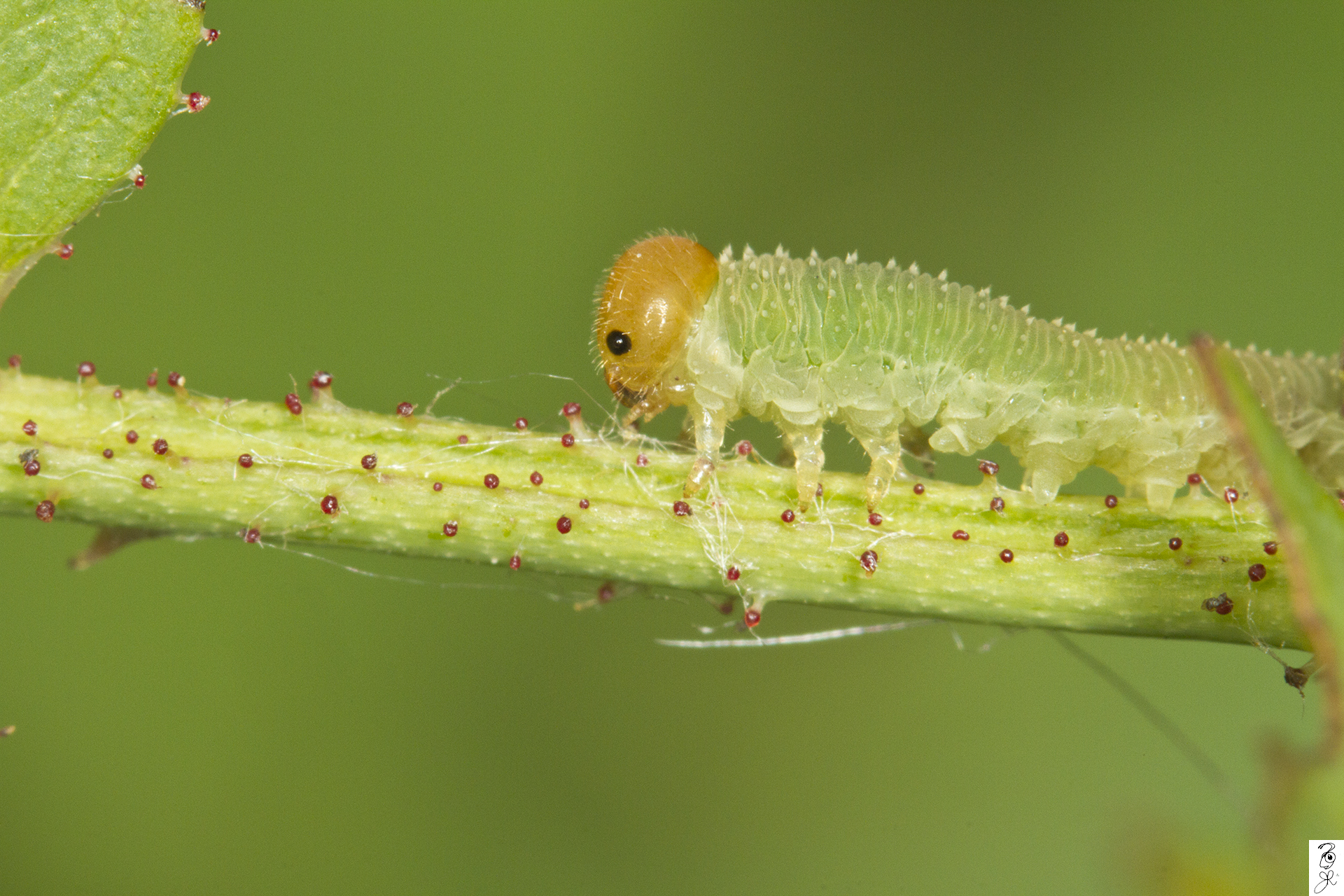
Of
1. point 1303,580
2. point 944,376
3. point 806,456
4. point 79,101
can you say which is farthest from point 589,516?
point 1303,580

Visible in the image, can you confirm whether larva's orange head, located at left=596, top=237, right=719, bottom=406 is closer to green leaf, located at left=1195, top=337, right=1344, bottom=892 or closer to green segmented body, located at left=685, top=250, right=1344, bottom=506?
green segmented body, located at left=685, top=250, right=1344, bottom=506

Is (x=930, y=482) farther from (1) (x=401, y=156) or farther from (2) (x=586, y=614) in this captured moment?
(1) (x=401, y=156)

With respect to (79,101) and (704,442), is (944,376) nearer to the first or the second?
→ (704,442)

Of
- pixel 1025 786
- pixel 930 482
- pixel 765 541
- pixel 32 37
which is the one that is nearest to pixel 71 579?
pixel 32 37

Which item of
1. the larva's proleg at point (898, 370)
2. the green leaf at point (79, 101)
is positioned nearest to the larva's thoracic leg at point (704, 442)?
the larva's proleg at point (898, 370)

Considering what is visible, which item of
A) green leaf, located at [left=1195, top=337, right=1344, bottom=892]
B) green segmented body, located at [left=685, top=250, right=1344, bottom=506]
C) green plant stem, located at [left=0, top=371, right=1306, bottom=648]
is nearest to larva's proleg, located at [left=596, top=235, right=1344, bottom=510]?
green segmented body, located at [left=685, top=250, right=1344, bottom=506]

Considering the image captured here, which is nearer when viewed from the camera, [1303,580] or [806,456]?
[1303,580]

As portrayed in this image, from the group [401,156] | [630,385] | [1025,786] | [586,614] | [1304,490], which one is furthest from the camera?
[401,156]
